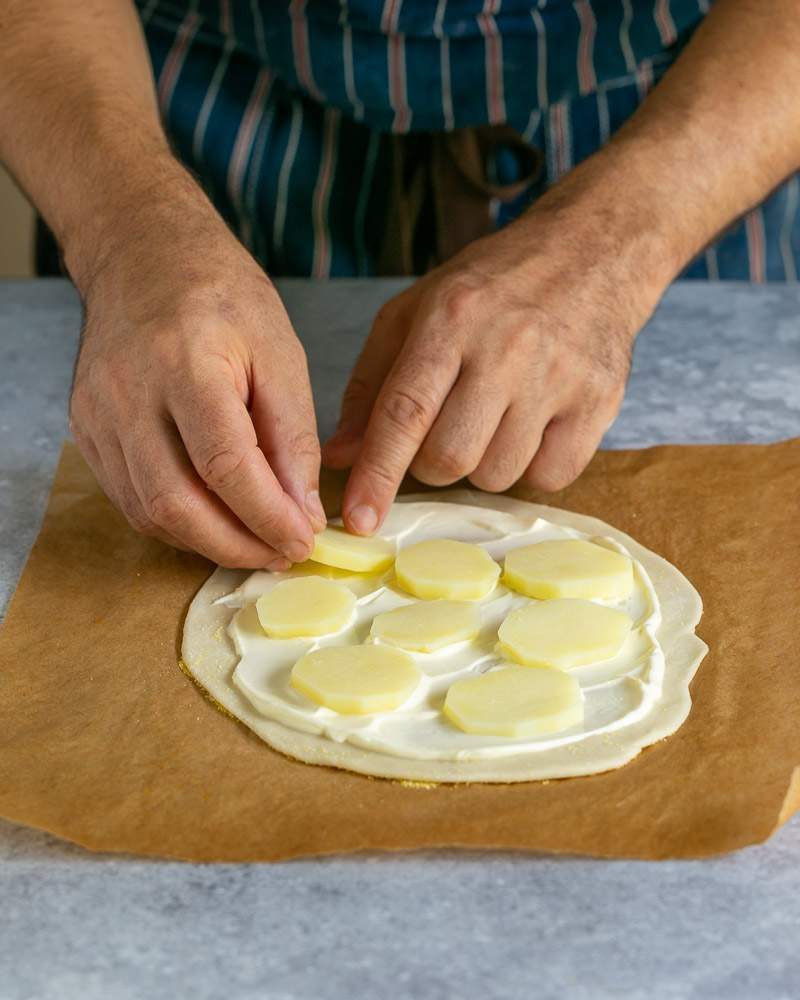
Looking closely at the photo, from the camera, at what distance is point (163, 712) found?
4.35ft

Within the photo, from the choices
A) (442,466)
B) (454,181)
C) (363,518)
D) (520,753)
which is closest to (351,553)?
(363,518)

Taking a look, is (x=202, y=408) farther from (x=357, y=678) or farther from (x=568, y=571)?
(x=568, y=571)

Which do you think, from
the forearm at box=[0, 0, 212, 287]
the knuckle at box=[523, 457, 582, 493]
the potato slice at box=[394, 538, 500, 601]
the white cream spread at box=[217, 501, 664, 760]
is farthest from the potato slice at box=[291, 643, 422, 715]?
the forearm at box=[0, 0, 212, 287]

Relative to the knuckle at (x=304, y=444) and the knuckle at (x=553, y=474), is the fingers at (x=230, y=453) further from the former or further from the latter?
the knuckle at (x=553, y=474)

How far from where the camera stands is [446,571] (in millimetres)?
1481

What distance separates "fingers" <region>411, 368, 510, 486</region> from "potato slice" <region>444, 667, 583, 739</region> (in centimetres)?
33

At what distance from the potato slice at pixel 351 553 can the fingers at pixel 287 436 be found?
69mm

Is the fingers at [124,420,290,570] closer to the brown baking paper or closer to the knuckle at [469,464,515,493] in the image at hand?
the brown baking paper

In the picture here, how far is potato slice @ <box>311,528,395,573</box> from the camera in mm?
1527

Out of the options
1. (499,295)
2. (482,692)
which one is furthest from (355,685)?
(499,295)

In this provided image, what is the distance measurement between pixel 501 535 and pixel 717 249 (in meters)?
0.93

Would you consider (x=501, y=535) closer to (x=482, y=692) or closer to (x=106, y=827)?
(x=482, y=692)

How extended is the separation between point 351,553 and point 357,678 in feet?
0.84

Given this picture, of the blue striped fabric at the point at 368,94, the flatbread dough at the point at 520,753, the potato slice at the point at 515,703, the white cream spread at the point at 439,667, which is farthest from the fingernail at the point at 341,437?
the blue striped fabric at the point at 368,94
